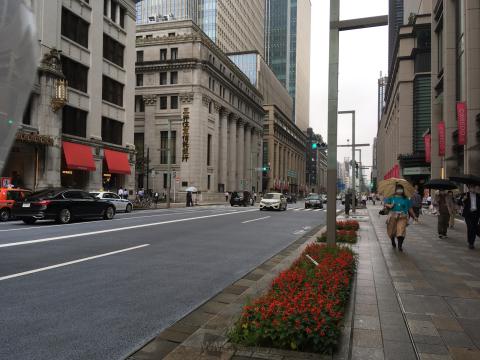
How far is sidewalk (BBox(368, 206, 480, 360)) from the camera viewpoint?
398 cm

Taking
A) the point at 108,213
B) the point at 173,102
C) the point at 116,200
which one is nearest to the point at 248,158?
the point at 173,102

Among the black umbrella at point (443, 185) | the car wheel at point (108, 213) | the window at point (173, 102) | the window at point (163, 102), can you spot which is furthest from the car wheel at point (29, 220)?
the window at point (163, 102)

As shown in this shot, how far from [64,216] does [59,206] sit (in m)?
0.53

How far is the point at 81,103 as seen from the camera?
33625mm

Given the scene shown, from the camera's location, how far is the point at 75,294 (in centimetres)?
594

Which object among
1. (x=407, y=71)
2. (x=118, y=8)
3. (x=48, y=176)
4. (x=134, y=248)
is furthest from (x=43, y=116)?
(x=407, y=71)

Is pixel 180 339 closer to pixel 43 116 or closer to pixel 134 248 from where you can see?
pixel 134 248

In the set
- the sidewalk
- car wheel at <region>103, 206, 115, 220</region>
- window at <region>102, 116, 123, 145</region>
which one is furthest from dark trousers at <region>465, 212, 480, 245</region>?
window at <region>102, 116, 123, 145</region>

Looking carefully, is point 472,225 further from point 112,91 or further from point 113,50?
point 113,50

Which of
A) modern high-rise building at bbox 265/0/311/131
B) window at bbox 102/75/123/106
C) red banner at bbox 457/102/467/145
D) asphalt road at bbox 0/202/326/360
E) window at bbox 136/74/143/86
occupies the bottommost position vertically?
asphalt road at bbox 0/202/326/360

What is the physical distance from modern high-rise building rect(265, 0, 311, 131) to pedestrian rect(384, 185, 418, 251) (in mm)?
155159

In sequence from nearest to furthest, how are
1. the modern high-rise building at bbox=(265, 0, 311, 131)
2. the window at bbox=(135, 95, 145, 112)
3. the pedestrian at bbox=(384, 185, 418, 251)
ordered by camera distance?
the pedestrian at bbox=(384, 185, 418, 251), the window at bbox=(135, 95, 145, 112), the modern high-rise building at bbox=(265, 0, 311, 131)

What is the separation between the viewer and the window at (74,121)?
31.9 metres

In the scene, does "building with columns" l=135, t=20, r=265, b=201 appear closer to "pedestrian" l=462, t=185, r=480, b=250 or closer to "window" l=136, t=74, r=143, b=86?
"window" l=136, t=74, r=143, b=86
